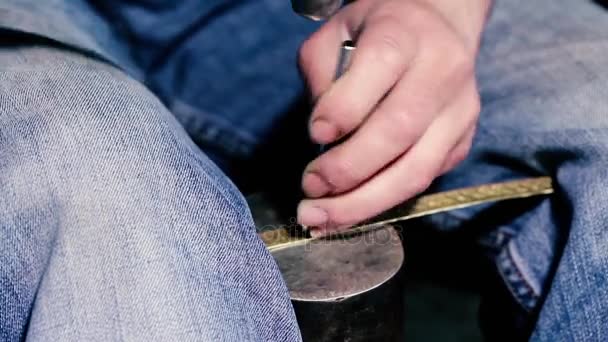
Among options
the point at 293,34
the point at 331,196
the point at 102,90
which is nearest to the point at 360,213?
the point at 331,196

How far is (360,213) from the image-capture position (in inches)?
17.5

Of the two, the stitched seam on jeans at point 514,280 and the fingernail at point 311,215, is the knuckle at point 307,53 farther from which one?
the stitched seam on jeans at point 514,280

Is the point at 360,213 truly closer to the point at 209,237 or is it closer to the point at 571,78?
the point at 209,237

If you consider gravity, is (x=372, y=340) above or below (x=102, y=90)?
below

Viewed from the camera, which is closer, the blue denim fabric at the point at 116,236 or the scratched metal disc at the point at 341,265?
the blue denim fabric at the point at 116,236

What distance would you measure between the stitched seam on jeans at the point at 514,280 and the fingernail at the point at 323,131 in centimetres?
24

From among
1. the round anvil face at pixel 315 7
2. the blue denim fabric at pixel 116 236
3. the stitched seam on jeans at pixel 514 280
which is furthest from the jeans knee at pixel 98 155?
the stitched seam on jeans at pixel 514 280

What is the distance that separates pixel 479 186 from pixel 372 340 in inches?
6.9

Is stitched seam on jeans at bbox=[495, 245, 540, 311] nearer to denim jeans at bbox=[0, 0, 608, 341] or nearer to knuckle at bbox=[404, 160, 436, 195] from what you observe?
denim jeans at bbox=[0, 0, 608, 341]

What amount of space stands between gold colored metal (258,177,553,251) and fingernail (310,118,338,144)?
9cm

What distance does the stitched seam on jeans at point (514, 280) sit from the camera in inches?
22.3

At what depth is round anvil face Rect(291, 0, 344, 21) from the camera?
1.39ft

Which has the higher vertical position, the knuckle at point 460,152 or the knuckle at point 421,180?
the knuckle at point 421,180

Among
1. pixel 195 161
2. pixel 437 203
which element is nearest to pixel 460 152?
pixel 437 203
